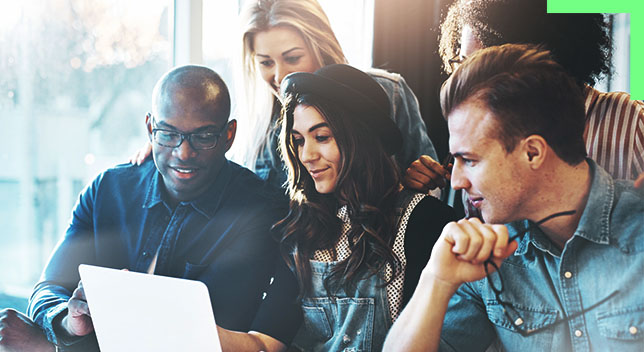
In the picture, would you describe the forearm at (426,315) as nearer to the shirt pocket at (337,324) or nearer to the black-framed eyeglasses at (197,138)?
the shirt pocket at (337,324)

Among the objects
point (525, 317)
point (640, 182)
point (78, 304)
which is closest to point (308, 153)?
point (525, 317)

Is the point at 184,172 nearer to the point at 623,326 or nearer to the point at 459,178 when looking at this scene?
the point at 459,178

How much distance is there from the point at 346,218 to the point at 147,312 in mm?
661

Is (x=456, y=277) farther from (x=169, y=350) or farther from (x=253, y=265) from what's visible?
(x=169, y=350)

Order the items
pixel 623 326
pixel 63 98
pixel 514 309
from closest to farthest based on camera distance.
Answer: pixel 623 326 → pixel 514 309 → pixel 63 98

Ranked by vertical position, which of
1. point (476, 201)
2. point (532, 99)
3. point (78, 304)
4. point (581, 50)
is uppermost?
point (581, 50)

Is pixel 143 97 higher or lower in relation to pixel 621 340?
higher

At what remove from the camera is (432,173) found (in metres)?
1.41

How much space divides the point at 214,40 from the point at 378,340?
991mm

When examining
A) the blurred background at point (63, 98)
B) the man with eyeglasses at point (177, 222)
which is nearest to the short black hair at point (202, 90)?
the man with eyeglasses at point (177, 222)

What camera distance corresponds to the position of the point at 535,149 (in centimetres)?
121

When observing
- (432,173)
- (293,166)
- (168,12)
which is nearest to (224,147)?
(293,166)

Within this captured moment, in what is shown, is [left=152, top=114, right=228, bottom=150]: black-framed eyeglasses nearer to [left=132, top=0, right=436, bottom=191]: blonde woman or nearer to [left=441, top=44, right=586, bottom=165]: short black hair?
[left=132, top=0, right=436, bottom=191]: blonde woman

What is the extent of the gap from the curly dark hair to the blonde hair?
14.0 inches
